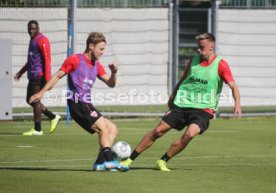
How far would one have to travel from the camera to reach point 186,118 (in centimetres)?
1387

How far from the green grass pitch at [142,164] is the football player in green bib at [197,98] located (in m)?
0.40

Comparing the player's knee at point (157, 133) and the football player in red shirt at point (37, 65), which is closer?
the player's knee at point (157, 133)

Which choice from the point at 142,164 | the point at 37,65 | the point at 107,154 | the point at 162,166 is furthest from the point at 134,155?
the point at 37,65

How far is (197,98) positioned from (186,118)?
0.34 m

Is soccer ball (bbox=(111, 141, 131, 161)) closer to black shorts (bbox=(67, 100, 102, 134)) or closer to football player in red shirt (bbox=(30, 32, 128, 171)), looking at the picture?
football player in red shirt (bbox=(30, 32, 128, 171))

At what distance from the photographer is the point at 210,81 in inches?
547

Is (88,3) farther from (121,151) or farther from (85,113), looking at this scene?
(121,151)

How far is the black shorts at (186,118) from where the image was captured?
13.7 meters

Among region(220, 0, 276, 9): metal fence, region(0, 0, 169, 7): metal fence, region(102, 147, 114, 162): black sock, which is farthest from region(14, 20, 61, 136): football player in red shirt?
region(220, 0, 276, 9): metal fence

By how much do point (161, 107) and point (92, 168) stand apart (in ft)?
50.3

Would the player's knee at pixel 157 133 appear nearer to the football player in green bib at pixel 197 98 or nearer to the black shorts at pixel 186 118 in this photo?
the football player in green bib at pixel 197 98

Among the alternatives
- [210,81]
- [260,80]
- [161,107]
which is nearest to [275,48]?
[260,80]

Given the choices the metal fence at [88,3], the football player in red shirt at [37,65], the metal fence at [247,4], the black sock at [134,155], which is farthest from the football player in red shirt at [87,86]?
the metal fence at [247,4]

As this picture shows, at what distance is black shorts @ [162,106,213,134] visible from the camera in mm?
13742
